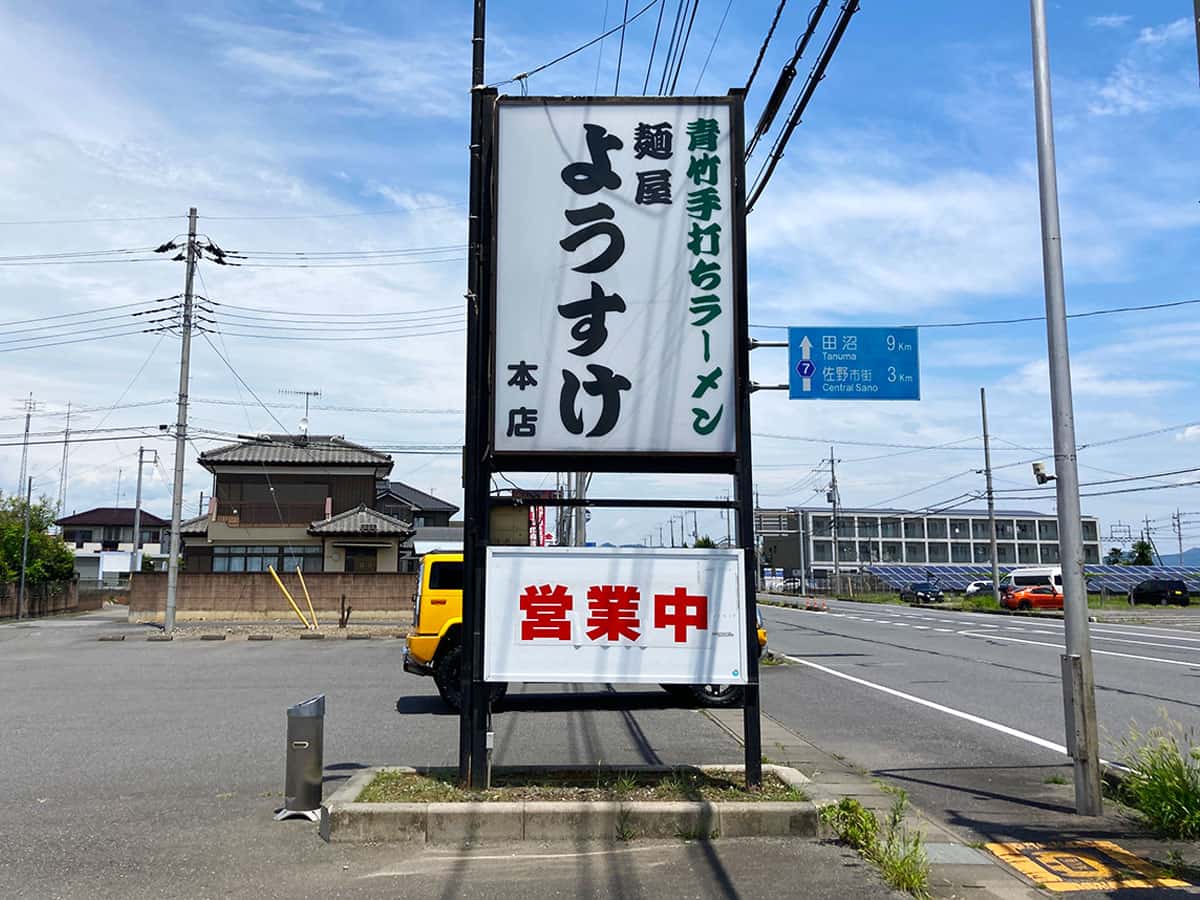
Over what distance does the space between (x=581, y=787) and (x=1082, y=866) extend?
3.14 meters

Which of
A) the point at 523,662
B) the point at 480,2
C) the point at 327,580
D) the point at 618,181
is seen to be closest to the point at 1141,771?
the point at 523,662

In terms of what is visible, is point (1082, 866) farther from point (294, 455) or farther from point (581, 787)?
point (294, 455)

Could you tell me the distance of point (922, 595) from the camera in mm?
56094

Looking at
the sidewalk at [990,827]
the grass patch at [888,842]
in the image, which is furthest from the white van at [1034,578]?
the grass patch at [888,842]

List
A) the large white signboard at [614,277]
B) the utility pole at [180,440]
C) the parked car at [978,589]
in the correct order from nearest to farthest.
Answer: the large white signboard at [614,277] < the utility pole at [180,440] < the parked car at [978,589]

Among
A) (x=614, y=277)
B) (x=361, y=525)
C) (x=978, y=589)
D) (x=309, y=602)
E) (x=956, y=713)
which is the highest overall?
(x=614, y=277)

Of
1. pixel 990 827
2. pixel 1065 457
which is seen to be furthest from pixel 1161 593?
pixel 990 827

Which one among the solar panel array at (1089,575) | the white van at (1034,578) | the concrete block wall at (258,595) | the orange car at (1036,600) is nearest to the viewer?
the concrete block wall at (258,595)

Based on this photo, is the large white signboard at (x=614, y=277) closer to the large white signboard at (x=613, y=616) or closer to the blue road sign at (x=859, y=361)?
the large white signboard at (x=613, y=616)

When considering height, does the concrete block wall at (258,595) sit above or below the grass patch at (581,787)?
above

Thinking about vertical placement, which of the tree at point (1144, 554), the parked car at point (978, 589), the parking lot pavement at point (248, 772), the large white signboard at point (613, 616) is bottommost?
the parking lot pavement at point (248, 772)

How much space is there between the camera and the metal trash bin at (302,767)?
21.0 ft

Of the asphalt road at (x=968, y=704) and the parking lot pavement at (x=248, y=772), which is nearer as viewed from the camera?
the parking lot pavement at (x=248, y=772)

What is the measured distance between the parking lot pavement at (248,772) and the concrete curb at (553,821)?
135 millimetres
